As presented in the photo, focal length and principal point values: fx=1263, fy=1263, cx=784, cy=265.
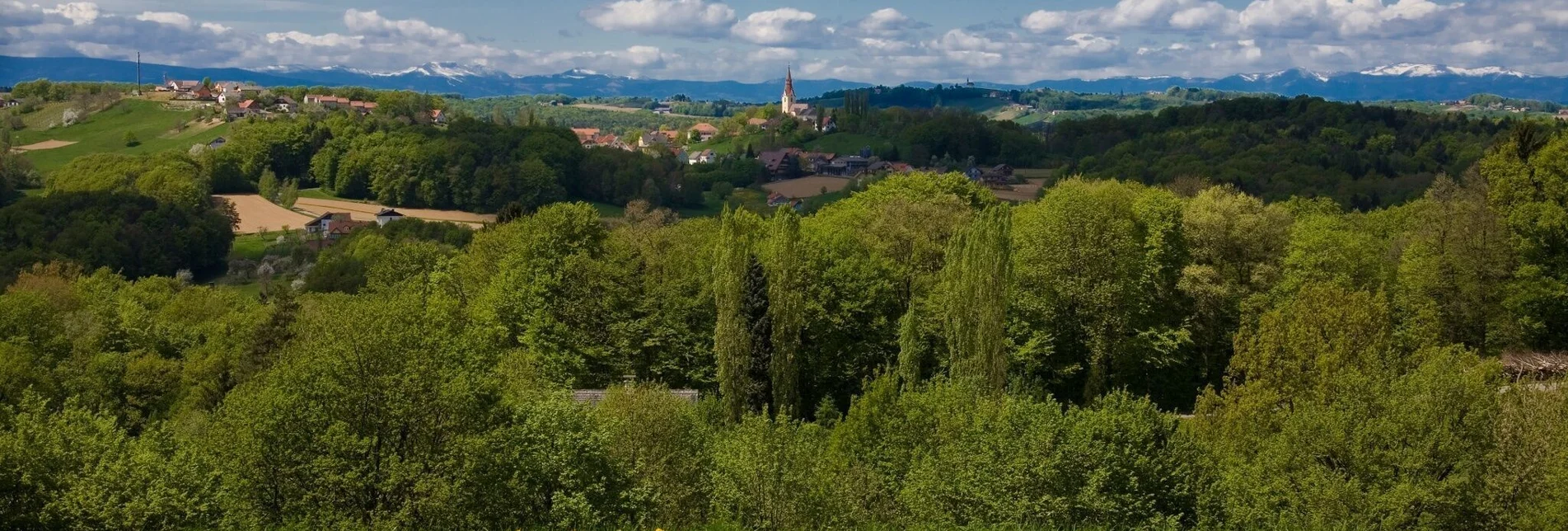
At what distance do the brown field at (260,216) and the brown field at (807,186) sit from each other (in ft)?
178

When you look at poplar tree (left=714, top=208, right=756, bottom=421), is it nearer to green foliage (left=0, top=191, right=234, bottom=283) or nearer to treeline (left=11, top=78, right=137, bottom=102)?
green foliage (left=0, top=191, right=234, bottom=283)

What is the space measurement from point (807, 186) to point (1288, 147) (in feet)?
190

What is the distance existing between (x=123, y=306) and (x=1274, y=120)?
150077 mm

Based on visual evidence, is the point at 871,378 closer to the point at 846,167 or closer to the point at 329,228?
the point at 329,228

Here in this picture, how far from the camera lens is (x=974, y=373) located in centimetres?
3600

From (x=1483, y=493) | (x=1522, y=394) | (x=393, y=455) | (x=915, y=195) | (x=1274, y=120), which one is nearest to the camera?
(x=393, y=455)

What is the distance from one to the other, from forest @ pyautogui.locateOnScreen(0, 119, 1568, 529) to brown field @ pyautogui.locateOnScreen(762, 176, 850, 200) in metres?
96.0

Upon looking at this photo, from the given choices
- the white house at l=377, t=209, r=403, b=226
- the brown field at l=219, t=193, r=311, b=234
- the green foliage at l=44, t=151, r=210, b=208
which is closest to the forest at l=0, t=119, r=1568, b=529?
the brown field at l=219, t=193, r=311, b=234

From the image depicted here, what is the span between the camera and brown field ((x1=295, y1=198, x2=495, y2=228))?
133m

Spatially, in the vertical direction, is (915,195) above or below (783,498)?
above

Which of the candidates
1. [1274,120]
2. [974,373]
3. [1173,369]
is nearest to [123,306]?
[974,373]

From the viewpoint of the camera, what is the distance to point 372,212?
136 metres

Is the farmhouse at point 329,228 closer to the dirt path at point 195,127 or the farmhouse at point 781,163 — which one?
the dirt path at point 195,127

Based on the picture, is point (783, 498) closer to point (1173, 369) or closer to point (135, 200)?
point (1173, 369)
